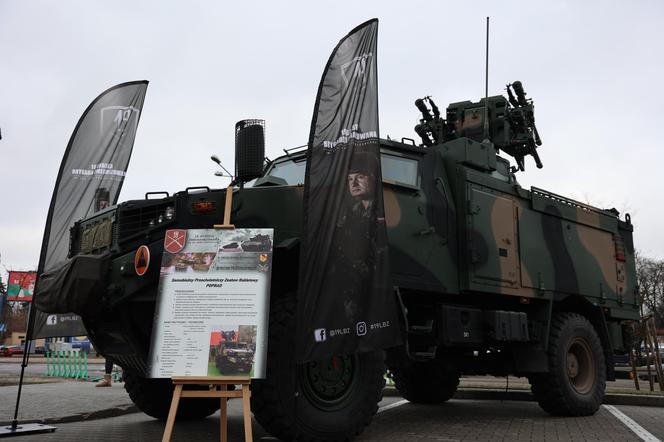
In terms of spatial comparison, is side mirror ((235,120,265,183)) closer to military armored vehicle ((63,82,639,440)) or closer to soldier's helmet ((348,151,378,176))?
military armored vehicle ((63,82,639,440))

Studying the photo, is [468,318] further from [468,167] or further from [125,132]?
[125,132]

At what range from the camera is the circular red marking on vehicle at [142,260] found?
208 inches

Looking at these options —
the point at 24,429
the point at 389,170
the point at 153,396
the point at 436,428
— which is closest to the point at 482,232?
the point at 389,170

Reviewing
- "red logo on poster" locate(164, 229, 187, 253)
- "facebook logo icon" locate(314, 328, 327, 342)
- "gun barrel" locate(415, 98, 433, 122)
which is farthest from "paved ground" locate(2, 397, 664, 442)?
"gun barrel" locate(415, 98, 433, 122)

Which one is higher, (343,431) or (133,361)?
(133,361)

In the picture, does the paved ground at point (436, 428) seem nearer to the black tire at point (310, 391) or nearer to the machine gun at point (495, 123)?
the black tire at point (310, 391)

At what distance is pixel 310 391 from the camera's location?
5.25 metres

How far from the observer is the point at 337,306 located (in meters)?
5.11

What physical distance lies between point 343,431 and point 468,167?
11.9 feet

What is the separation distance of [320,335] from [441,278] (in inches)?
86.5

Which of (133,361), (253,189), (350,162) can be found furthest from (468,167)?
(133,361)

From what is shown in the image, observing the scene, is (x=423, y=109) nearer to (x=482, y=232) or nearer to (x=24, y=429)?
(x=482, y=232)

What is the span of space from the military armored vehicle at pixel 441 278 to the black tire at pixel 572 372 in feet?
0.06

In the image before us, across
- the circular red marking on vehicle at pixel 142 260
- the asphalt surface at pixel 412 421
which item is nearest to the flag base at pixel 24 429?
the asphalt surface at pixel 412 421
